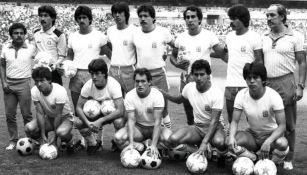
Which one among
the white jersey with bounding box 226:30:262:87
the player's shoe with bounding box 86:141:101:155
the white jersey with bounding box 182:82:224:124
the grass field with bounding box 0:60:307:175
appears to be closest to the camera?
the grass field with bounding box 0:60:307:175

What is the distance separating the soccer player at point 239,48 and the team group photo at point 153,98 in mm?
14

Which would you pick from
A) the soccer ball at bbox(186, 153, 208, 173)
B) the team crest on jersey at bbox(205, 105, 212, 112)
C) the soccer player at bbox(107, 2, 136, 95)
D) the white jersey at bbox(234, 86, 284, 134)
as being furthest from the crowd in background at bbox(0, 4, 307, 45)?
the soccer ball at bbox(186, 153, 208, 173)

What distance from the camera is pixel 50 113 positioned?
7270 millimetres

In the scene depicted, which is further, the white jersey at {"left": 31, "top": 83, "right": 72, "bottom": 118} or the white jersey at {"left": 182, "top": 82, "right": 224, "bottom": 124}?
the white jersey at {"left": 31, "top": 83, "right": 72, "bottom": 118}

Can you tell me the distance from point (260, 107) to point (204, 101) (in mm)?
809

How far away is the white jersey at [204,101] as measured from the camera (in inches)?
259

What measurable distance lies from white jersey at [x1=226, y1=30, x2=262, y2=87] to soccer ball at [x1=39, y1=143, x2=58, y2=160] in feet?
9.01

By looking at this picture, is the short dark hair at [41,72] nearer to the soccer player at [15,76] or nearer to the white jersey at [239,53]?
the soccer player at [15,76]

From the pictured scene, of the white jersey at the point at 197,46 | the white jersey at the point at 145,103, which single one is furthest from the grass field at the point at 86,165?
the white jersey at the point at 197,46

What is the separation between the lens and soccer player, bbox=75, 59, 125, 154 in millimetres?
6934

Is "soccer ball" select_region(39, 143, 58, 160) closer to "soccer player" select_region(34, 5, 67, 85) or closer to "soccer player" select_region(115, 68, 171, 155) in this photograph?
"soccer player" select_region(115, 68, 171, 155)

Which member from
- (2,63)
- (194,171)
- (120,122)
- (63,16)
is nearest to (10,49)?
(2,63)

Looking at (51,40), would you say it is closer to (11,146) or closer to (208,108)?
(11,146)

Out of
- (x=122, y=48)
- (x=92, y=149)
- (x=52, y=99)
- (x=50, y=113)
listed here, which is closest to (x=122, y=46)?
(x=122, y=48)
